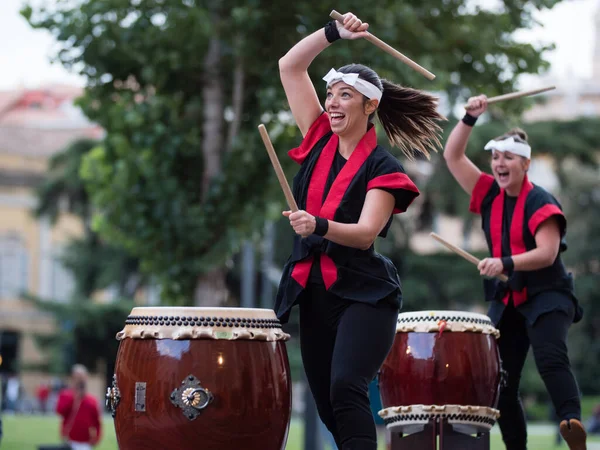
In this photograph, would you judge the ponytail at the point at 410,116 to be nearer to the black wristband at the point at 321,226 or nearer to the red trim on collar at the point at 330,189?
the red trim on collar at the point at 330,189

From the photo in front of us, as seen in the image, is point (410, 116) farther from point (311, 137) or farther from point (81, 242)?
point (81, 242)

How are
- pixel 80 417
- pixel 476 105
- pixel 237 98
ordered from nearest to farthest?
pixel 476 105 < pixel 237 98 < pixel 80 417

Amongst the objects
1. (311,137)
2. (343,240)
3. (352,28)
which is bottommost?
(343,240)

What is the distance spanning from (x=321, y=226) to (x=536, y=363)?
2.14 m

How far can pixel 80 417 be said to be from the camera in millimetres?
14008

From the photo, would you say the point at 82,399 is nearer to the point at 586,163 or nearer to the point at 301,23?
the point at 301,23

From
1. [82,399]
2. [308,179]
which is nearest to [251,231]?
[82,399]

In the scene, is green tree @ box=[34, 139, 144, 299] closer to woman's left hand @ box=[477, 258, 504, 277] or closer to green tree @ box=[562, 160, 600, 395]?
green tree @ box=[562, 160, 600, 395]

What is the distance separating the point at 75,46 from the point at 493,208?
22.6ft

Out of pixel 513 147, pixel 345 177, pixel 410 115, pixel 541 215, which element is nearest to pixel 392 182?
pixel 345 177

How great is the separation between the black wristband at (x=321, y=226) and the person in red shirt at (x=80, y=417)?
9984mm

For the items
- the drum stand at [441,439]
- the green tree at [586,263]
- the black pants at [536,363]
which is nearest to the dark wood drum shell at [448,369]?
the drum stand at [441,439]

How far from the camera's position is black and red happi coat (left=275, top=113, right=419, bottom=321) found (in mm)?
4496

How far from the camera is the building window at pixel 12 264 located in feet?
170
